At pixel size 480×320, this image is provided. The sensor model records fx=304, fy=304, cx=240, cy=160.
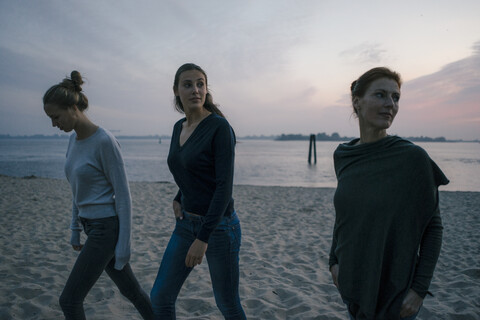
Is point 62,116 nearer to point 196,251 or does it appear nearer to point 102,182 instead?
point 102,182

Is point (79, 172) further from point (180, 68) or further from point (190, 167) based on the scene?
point (180, 68)

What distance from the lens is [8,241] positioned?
525 cm

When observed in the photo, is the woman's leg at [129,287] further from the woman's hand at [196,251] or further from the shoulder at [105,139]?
the shoulder at [105,139]

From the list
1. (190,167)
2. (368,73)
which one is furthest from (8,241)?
(368,73)

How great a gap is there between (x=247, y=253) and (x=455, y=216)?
249 inches

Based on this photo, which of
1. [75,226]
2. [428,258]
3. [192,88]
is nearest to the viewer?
[428,258]

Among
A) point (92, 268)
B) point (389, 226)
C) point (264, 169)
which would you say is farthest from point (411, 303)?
point (264, 169)

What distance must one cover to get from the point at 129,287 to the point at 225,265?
0.78 m

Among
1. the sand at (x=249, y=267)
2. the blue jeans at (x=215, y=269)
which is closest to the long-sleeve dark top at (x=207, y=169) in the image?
the blue jeans at (x=215, y=269)

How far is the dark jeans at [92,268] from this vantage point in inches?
74.7

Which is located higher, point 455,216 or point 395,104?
point 395,104

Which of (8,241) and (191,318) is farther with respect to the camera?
(8,241)

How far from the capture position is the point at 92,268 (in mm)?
1931

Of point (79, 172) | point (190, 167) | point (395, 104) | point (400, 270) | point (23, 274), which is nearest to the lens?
point (400, 270)
